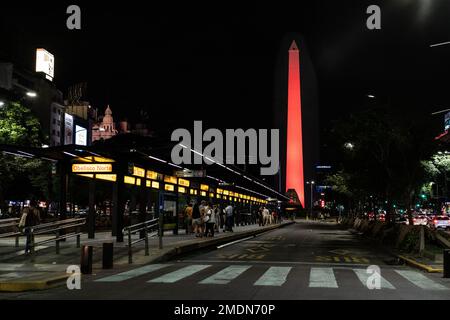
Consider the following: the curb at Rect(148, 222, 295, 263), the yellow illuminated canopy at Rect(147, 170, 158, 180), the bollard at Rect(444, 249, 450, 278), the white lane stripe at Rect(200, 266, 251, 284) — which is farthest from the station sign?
the bollard at Rect(444, 249, 450, 278)

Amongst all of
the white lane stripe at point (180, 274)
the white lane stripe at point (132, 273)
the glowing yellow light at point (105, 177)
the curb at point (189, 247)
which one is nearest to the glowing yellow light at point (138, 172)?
the glowing yellow light at point (105, 177)

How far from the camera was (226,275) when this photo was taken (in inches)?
580

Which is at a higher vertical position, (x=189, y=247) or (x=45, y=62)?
(x=45, y=62)

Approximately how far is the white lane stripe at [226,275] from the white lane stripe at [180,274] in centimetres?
67

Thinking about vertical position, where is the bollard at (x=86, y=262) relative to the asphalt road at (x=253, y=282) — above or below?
above

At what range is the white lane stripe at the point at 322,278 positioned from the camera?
1278 cm

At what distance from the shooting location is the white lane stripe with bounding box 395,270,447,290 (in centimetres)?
1299

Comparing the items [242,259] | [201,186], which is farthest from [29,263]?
[201,186]

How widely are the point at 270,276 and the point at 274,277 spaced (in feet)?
0.79

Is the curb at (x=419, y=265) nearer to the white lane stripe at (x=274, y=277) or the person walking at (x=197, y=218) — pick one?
the white lane stripe at (x=274, y=277)

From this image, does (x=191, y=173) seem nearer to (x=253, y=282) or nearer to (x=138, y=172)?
(x=138, y=172)

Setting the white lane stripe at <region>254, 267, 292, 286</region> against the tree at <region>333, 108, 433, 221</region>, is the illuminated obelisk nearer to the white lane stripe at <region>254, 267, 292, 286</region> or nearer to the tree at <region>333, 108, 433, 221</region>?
the tree at <region>333, 108, 433, 221</region>

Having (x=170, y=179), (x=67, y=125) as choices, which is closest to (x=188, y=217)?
(x=170, y=179)
